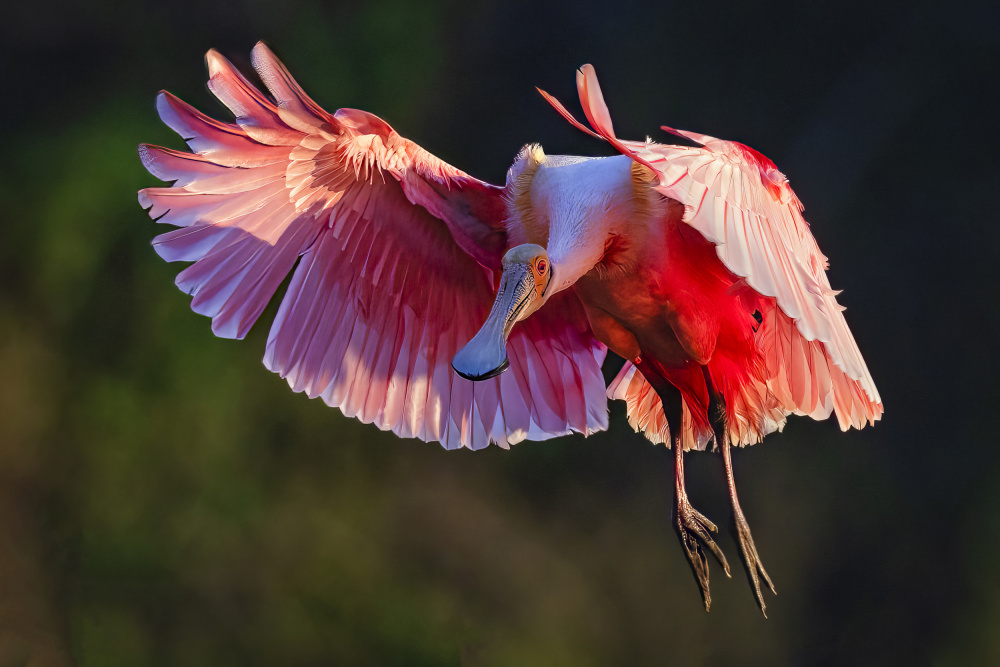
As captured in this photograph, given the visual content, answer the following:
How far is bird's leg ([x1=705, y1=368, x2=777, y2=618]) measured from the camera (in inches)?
56.3

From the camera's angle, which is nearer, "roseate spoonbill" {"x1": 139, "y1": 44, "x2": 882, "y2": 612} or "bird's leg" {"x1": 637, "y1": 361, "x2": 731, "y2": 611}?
"roseate spoonbill" {"x1": 139, "y1": 44, "x2": 882, "y2": 612}

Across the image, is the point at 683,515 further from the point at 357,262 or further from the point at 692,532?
the point at 357,262

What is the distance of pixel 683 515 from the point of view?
1512mm

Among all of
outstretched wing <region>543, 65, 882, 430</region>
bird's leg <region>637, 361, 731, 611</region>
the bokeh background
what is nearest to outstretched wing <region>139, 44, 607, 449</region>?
bird's leg <region>637, 361, 731, 611</region>

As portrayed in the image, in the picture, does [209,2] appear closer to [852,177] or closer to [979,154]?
[852,177]

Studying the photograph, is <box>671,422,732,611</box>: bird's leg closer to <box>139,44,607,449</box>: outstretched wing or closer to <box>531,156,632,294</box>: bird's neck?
<box>139,44,607,449</box>: outstretched wing

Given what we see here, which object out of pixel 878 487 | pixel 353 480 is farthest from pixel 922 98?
pixel 353 480

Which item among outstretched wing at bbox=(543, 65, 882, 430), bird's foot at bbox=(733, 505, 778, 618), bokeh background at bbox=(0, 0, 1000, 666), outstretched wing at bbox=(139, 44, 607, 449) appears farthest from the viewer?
bokeh background at bbox=(0, 0, 1000, 666)

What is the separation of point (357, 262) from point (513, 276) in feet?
1.41

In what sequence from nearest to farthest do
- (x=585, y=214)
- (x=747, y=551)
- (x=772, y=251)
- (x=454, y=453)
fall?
1. (x=772, y=251)
2. (x=585, y=214)
3. (x=747, y=551)
4. (x=454, y=453)

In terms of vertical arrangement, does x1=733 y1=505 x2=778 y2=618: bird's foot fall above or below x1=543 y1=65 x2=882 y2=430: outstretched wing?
below

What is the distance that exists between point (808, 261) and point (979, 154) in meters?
1.11

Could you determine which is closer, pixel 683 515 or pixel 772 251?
pixel 772 251

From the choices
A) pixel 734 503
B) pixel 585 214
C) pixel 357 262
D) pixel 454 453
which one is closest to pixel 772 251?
pixel 585 214
